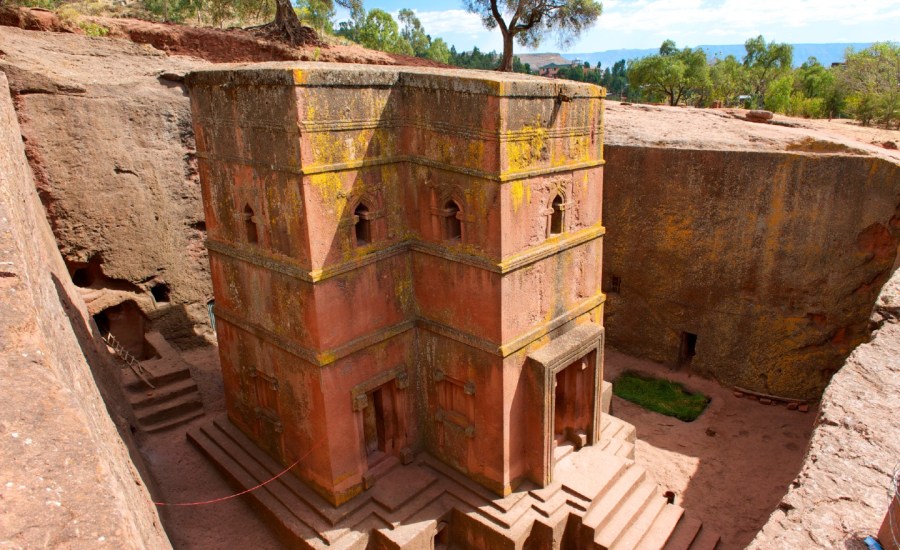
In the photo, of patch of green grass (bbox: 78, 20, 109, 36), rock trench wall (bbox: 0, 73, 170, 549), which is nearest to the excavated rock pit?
patch of green grass (bbox: 78, 20, 109, 36)

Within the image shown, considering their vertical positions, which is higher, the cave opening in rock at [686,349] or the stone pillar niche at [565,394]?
the stone pillar niche at [565,394]

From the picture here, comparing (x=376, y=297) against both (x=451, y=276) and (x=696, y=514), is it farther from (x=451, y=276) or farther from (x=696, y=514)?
(x=696, y=514)

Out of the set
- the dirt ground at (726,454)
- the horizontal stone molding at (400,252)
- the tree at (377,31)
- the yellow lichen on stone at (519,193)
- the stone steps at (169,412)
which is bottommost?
the dirt ground at (726,454)

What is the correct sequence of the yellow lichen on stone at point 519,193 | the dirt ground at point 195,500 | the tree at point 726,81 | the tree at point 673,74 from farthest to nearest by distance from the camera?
the tree at point 726,81, the tree at point 673,74, the dirt ground at point 195,500, the yellow lichen on stone at point 519,193

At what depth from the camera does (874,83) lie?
31984mm

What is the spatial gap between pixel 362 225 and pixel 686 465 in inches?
298

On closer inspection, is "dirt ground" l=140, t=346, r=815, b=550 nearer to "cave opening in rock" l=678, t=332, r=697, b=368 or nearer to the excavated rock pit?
the excavated rock pit

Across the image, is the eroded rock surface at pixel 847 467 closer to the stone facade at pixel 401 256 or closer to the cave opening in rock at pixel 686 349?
the stone facade at pixel 401 256

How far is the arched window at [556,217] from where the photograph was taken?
8.41 metres

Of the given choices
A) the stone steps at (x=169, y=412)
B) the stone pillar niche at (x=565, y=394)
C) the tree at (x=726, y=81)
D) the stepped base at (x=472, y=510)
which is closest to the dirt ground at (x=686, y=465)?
the stone steps at (x=169, y=412)

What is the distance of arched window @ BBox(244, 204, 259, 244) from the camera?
8359 mm

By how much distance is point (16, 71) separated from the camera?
10945 mm

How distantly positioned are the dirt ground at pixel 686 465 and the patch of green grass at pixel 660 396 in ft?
0.67

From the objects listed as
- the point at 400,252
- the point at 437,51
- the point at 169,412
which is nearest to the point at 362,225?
the point at 400,252
